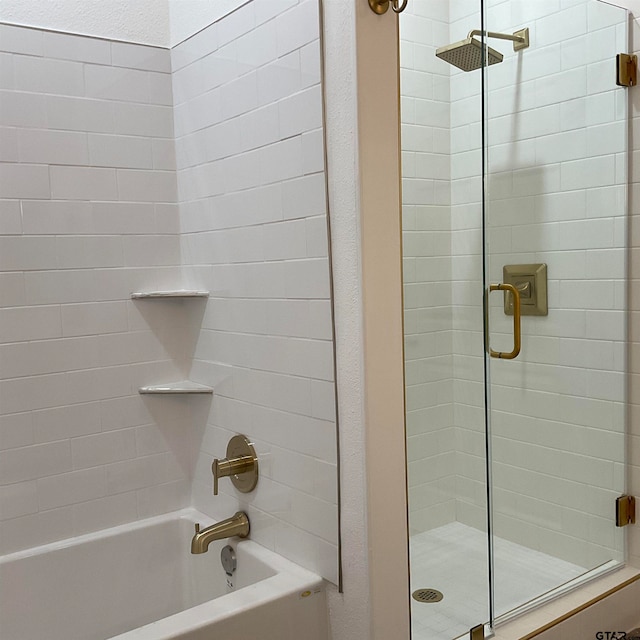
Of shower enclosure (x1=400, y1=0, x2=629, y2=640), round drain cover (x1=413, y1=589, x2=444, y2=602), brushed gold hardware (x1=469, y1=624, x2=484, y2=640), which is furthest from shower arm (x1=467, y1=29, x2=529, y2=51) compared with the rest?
brushed gold hardware (x1=469, y1=624, x2=484, y2=640)

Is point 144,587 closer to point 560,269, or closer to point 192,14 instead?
point 560,269

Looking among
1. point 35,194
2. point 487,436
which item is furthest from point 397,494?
point 35,194

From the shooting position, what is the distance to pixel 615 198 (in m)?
2.19

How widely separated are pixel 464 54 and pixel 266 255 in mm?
771

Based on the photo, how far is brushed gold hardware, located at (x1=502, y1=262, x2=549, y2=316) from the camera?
2049 mm

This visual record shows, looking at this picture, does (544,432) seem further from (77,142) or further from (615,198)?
(77,142)

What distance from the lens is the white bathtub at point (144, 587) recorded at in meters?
1.72

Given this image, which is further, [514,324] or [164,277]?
[164,277]

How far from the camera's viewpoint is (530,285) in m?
2.09

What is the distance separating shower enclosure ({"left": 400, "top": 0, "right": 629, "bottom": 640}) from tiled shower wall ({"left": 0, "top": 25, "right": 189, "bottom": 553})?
2.90 ft

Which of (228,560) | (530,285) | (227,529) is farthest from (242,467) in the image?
(530,285)

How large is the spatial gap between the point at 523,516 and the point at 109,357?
136cm

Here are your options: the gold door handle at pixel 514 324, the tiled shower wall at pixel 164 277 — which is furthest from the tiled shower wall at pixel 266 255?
the gold door handle at pixel 514 324

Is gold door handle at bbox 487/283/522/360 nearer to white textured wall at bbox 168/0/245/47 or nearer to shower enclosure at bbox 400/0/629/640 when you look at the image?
shower enclosure at bbox 400/0/629/640
